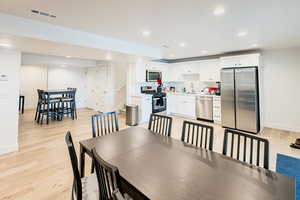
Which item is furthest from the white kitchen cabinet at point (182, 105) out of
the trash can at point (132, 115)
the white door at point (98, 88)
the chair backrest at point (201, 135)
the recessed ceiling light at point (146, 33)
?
the chair backrest at point (201, 135)

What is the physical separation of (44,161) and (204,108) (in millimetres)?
4826

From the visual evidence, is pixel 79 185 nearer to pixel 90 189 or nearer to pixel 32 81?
pixel 90 189

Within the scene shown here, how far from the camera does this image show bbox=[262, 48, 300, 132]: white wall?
4254 mm

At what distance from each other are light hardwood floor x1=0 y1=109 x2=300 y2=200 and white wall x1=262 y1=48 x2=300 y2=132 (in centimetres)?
40

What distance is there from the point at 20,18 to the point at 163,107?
479cm

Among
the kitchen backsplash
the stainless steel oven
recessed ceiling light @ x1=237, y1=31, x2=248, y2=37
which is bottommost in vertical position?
the stainless steel oven

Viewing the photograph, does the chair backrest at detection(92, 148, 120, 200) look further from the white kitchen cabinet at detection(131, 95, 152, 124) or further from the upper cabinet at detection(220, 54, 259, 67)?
the upper cabinet at detection(220, 54, 259, 67)

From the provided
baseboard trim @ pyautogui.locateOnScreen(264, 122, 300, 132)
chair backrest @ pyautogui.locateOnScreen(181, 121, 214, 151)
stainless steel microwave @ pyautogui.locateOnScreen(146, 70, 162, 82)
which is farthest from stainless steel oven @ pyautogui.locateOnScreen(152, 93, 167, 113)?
chair backrest @ pyautogui.locateOnScreen(181, 121, 214, 151)

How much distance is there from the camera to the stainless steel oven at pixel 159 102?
5.67m

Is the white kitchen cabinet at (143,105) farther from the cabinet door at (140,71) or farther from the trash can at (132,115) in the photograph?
the cabinet door at (140,71)

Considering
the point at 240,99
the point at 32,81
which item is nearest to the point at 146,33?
the point at 240,99

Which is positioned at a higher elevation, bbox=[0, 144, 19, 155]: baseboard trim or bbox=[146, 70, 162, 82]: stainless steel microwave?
bbox=[146, 70, 162, 82]: stainless steel microwave

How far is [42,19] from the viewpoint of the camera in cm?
248

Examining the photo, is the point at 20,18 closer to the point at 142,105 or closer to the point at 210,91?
the point at 142,105
